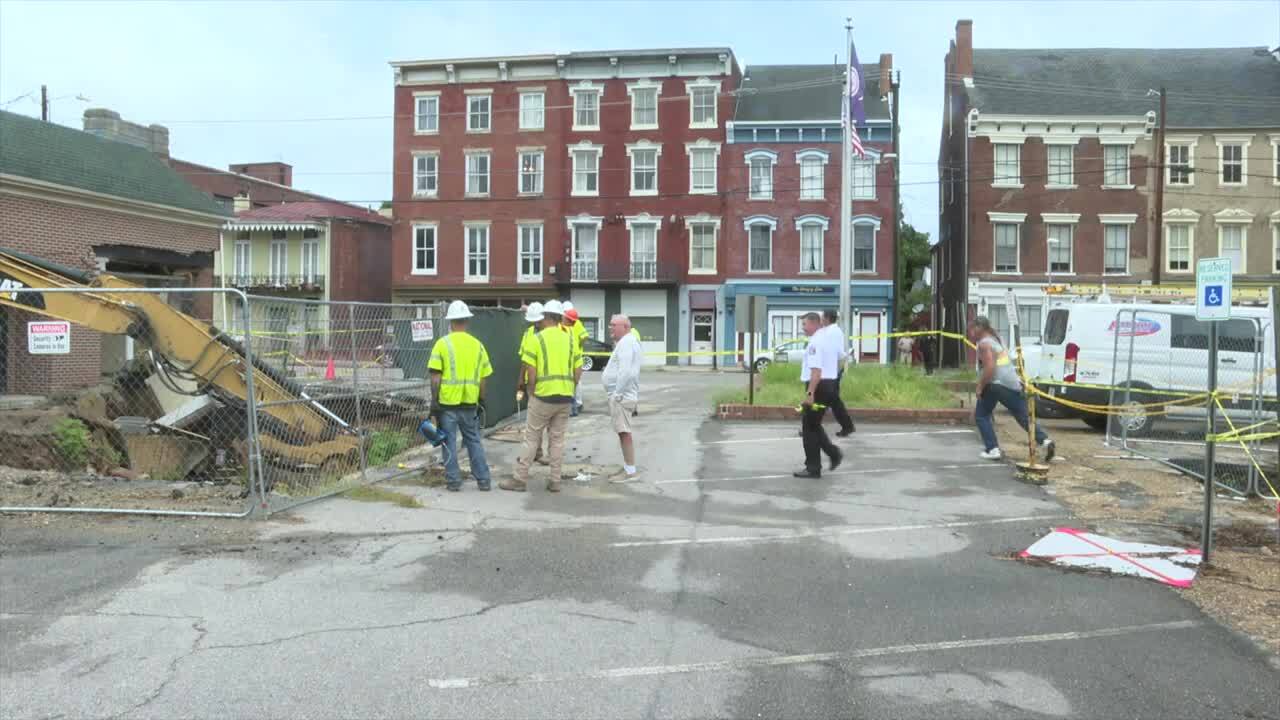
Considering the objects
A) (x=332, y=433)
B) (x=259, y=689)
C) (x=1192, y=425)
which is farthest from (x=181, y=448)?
(x=1192, y=425)

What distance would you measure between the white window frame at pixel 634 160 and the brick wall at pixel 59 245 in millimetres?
24534

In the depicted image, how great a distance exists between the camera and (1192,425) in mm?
15031

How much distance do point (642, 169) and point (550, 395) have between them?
36.3m

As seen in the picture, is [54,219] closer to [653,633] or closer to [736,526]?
[736,526]

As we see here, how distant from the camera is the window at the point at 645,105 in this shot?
45.2m

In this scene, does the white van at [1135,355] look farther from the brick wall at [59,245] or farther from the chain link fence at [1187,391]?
the brick wall at [59,245]

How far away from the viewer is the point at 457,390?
10.1 meters

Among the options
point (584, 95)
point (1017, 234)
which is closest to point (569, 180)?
point (584, 95)

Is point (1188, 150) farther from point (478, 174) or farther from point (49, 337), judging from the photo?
Answer: point (49, 337)

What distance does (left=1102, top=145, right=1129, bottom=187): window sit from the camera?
39.9 m

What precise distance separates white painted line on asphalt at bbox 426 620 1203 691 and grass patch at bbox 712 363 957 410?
10913mm

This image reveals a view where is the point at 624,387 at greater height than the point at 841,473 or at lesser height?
greater

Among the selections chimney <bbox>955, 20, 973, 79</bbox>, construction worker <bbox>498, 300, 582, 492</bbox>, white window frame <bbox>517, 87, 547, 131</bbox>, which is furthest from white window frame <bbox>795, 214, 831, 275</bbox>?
construction worker <bbox>498, 300, 582, 492</bbox>

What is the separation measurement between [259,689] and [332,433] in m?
6.15
